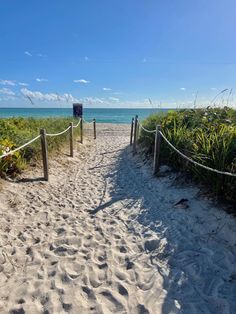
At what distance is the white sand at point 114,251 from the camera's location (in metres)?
2.39

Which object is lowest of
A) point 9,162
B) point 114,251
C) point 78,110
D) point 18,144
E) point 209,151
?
point 114,251

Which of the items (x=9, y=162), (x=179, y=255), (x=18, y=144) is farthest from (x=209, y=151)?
(x=18, y=144)

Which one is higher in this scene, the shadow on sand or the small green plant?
the small green plant

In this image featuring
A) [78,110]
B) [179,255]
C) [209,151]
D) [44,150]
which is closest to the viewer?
[179,255]

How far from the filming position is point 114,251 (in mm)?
3189

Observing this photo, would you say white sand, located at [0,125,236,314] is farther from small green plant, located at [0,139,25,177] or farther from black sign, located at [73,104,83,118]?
black sign, located at [73,104,83,118]

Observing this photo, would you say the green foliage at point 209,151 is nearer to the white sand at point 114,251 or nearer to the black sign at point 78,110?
the white sand at point 114,251

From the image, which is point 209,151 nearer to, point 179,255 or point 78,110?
point 179,255

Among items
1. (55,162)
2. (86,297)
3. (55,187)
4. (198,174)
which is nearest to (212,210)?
(198,174)

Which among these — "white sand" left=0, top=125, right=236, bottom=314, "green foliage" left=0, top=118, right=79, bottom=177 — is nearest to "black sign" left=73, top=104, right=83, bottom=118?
"green foliage" left=0, top=118, right=79, bottom=177

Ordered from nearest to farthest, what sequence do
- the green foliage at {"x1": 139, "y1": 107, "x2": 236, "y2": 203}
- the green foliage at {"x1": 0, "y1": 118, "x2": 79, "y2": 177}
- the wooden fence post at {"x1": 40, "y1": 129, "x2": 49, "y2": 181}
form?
the green foliage at {"x1": 139, "y1": 107, "x2": 236, "y2": 203}
the green foliage at {"x1": 0, "y1": 118, "x2": 79, "y2": 177}
the wooden fence post at {"x1": 40, "y1": 129, "x2": 49, "y2": 181}

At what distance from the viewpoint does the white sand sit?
2.39 m

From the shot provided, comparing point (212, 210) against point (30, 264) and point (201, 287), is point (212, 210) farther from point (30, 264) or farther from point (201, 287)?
point (30, 264)

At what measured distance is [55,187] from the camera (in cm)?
559
